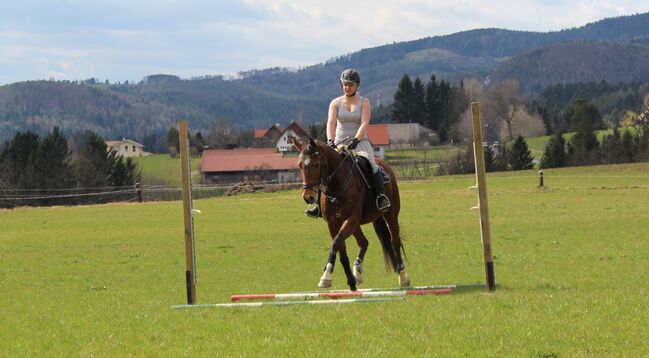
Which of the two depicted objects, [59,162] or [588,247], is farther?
[59,162]

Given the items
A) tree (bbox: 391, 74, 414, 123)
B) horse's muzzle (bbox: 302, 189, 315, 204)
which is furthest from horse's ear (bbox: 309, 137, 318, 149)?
tree (bbox: 391, 74, 414, 123)

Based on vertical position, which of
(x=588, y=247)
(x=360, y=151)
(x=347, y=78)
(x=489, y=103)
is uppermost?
(x=489, y=103)

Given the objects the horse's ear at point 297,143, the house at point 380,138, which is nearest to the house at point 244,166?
the house at point 380,138

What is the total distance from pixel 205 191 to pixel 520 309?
2943 inches

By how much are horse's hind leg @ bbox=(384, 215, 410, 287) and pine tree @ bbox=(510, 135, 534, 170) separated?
85.3 m

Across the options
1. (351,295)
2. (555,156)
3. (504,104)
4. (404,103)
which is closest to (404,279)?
(351,295)

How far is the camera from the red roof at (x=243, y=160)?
10693 centimetres

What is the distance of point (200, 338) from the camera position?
10414 mm

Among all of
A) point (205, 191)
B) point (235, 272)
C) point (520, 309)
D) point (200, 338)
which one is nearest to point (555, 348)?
point (520, 309)

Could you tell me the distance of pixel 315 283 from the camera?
18.9 m

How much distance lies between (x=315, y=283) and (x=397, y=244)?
3209 millimetres

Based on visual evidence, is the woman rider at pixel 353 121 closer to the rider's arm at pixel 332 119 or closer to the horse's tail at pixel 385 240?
the rider's arm at pixel 332 119

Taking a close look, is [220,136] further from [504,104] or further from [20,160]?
[20,160]

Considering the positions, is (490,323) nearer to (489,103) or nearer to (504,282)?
(504,282)
